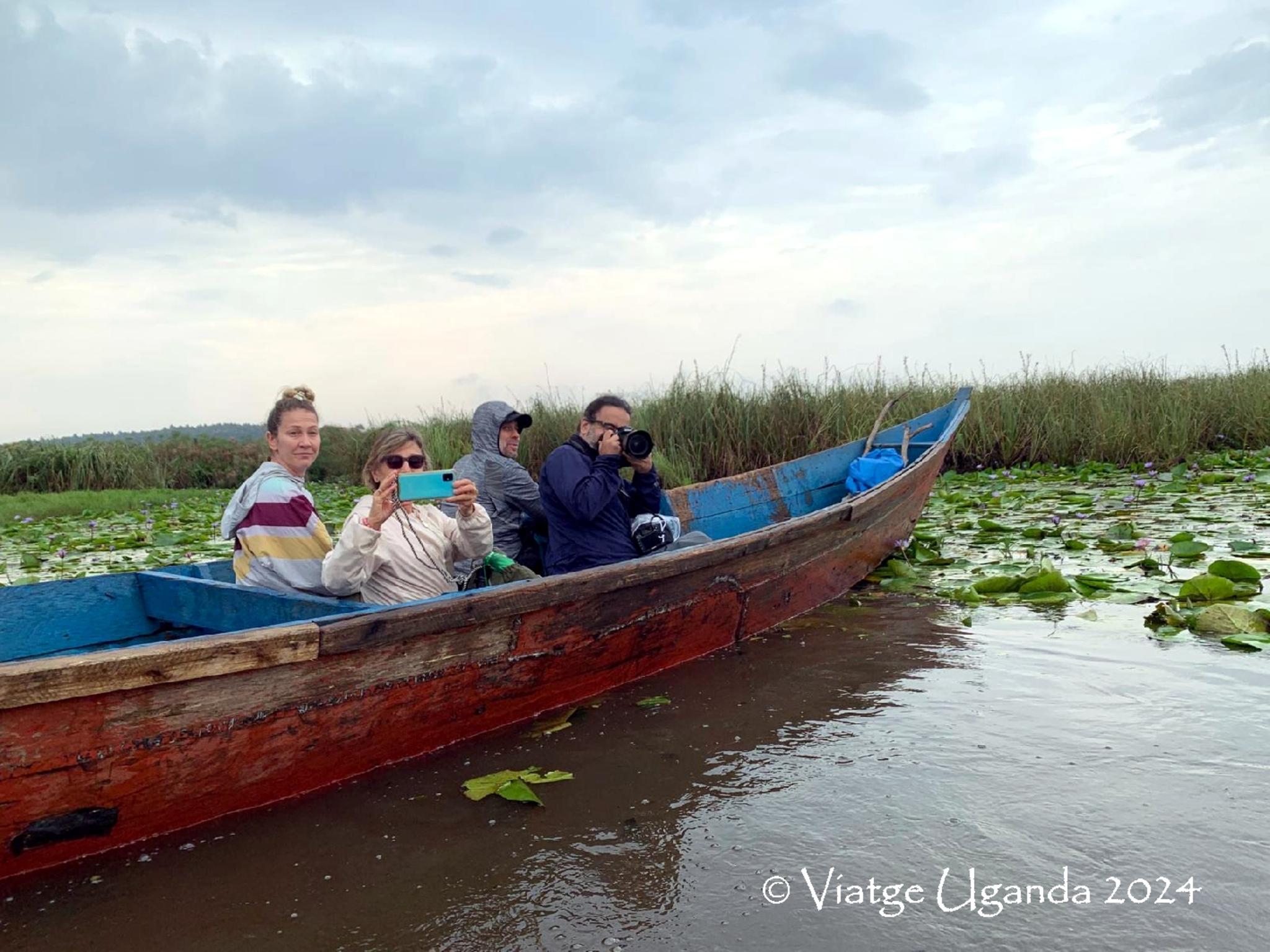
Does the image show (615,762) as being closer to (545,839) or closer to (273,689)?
(545,839)

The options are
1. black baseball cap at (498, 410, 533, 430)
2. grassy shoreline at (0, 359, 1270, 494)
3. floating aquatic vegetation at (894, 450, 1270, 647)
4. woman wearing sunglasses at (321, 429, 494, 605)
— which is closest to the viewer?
woman wearing sunglasses at (321, 429, 494, 605)

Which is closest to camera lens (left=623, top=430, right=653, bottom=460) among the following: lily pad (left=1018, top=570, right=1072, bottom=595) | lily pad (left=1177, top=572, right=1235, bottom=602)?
lily pad (left=1018, top=570, right=1072, bottom=595)

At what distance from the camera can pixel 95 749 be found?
237 centimetres

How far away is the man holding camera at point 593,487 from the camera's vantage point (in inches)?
156

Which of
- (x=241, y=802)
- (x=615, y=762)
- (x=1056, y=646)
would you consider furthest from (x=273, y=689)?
(x=1056, y=646)

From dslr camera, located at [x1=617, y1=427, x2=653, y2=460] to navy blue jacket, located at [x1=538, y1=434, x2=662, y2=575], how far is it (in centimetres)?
7

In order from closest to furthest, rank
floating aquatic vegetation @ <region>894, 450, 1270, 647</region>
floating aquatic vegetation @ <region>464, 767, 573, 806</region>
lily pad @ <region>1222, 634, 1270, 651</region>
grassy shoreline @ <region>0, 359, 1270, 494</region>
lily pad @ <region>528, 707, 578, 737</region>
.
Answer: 1. floating aquatic vegetation @ <region>464, 767, 573, 806</region>
2. lily pad @ <region>528, 707, 578, 737</region>
3. lily pad @ <region>1222, 634, 1270, 651</region>
4. floating aquatic vegetation @ <region>894, 450, 1270, 647</region>
5. grassy shoreline @ <region>0, 359, 1270, 494</region>

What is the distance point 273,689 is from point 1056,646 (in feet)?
9.90

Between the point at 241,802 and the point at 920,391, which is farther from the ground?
the point at 920,391

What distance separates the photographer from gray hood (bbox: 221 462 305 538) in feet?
10.6

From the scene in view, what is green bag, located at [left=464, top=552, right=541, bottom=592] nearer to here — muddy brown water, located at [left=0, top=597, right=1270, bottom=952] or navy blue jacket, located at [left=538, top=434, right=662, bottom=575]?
navy blue jacket, located at [left=538, top=434, right=662, bottom=575]

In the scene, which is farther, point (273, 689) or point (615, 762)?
point (615, 762)

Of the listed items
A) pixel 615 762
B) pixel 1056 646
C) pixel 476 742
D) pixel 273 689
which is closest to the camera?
pixel 273 689

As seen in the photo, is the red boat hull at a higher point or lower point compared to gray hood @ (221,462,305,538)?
lower
